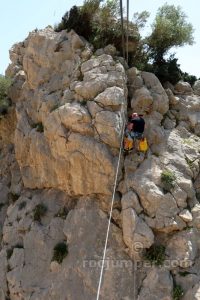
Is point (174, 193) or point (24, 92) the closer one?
point (174, 193)

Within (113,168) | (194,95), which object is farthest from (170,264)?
(194,95)

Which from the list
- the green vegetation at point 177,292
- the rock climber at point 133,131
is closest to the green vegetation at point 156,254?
the green vegetation at point 177,292

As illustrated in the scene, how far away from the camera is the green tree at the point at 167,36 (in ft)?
80.9

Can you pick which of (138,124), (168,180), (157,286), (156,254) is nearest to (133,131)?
(138,124)

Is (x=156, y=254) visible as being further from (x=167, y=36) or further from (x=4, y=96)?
(x=4, y=96)

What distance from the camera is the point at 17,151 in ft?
81.4

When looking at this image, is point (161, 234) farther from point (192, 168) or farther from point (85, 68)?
point (85, 68)

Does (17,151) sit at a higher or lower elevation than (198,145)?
lower

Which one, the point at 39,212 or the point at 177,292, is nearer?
the point at 177,292

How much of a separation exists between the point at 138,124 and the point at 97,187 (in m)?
3.45

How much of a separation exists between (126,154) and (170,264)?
5.40m

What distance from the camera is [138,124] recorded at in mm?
19984

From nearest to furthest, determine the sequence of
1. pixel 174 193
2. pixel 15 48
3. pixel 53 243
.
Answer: pixel 174 193 → pixel 53 243 → pixel 15 48

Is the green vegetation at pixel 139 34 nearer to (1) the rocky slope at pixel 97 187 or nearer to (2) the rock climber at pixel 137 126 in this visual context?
(1) the rocky slope at pixel 97 187
